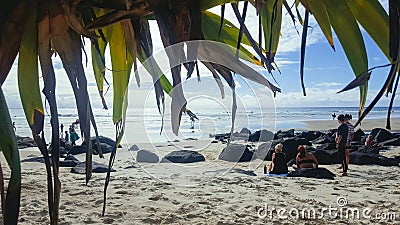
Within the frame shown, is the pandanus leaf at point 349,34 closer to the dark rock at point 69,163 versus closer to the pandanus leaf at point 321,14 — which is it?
the pandanus leaf at point 321,14

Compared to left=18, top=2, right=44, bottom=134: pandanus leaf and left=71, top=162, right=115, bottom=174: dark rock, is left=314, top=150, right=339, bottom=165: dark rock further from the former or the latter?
left=18, top=2, right=44, bottom=134: pandanus leaf

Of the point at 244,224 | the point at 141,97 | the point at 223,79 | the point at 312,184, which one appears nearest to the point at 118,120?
the point at 141,97

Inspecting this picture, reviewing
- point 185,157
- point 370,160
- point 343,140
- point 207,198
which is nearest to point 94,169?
point 185,157

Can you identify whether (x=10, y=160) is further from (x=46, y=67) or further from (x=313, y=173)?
(x=313, y=173)

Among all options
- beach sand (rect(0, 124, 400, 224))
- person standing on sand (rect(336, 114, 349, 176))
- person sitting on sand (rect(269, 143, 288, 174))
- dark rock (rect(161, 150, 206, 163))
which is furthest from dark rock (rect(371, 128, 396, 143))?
dark rock (rect(161, 150, 206, 163))

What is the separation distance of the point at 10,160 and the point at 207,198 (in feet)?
8.30

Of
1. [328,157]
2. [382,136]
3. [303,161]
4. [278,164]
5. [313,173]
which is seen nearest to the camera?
[313,173]

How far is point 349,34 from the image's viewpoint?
41cm

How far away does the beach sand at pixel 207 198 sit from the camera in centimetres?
227

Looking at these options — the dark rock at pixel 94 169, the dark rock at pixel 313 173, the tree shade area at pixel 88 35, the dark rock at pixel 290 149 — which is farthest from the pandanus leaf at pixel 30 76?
the dark rock at pixel 290 149

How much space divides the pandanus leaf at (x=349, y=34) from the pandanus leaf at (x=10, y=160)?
0.31 meters

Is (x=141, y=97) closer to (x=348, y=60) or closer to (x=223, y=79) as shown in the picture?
(x=223, y=79)

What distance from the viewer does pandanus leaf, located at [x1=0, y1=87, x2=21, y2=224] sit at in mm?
318

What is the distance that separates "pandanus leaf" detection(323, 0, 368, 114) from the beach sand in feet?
4.12
